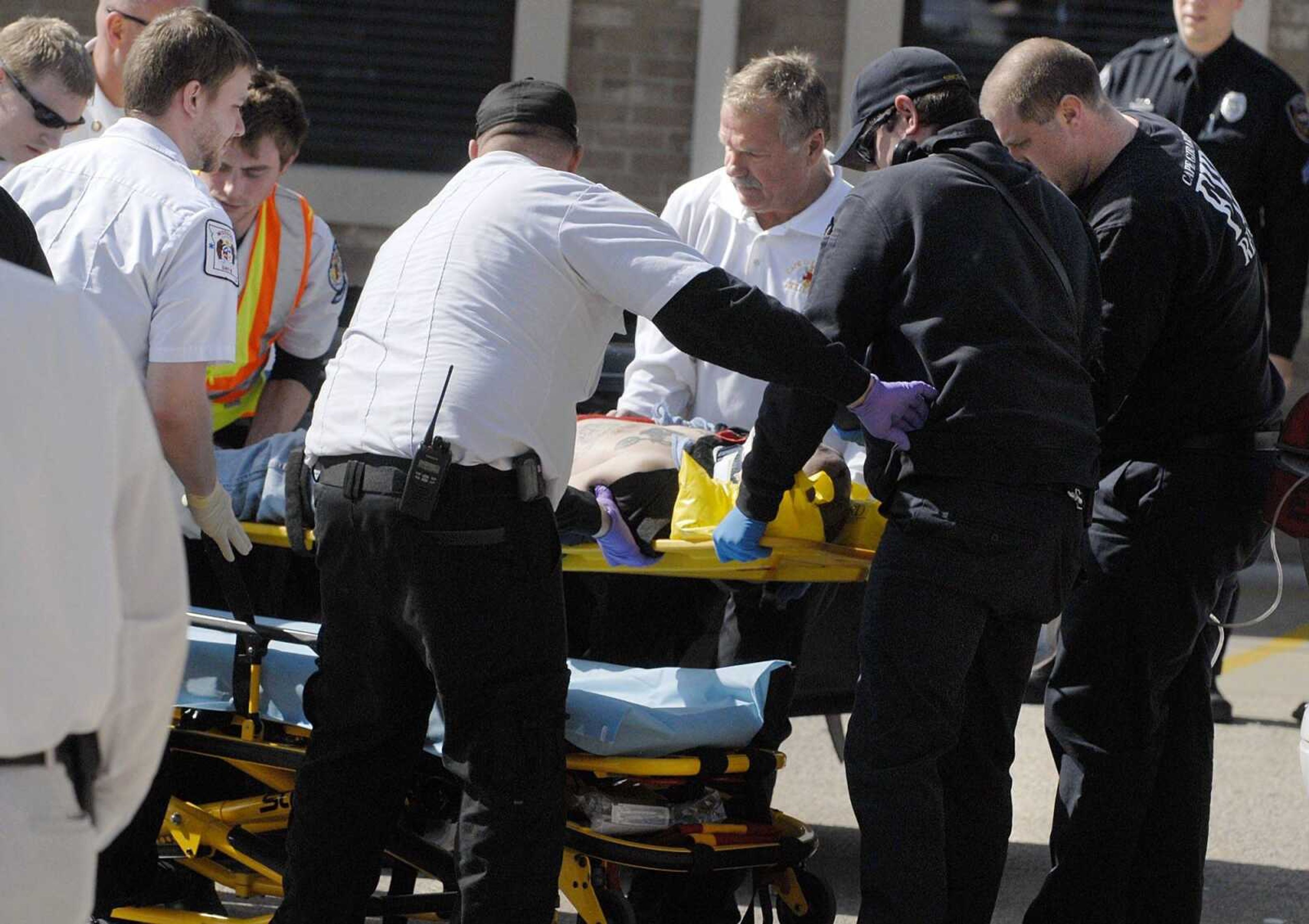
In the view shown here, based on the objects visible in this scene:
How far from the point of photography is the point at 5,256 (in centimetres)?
265

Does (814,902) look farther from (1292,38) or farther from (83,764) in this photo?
(1292,38)

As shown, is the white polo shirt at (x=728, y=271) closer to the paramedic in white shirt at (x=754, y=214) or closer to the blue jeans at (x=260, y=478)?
the paramedic in white shirt at (x=754, y=214)

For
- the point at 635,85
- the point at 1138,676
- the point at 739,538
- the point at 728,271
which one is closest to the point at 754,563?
the point at 739,538

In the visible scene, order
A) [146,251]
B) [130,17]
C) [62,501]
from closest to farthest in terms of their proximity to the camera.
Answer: [62,501] → [146,251] → [130,17]

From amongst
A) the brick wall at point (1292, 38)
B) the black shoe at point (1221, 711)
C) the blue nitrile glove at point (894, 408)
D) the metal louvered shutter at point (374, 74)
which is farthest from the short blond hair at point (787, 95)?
the brick wall at point (1292, 38)

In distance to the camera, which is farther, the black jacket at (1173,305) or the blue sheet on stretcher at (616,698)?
the black jacket at (1173,305)

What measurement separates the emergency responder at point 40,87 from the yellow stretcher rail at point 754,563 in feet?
4.16

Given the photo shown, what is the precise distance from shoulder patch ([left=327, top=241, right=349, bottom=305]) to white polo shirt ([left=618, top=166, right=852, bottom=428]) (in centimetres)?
84

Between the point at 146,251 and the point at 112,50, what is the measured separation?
6.14 ft

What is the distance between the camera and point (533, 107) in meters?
3.14

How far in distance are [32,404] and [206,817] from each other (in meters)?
2.02

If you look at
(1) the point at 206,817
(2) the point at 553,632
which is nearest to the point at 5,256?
(2) the point at 553,632

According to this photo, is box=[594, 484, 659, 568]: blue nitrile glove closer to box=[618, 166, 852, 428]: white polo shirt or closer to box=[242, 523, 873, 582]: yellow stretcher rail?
box=[242, 523, 873, 582]: yellow stretcher rail

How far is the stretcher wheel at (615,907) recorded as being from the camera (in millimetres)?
3164
